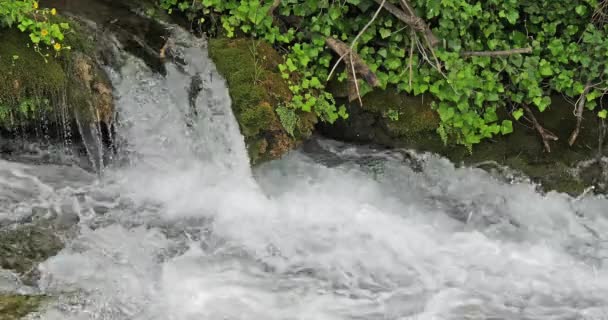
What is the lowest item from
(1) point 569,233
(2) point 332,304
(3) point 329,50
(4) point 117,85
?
(2) point 332,304

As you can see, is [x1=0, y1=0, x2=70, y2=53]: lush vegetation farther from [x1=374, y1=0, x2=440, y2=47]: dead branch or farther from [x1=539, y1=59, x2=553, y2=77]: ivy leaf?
[x1=539, y1=59, x2=553, y2=77]: ivy leaf

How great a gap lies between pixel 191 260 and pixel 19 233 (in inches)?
53.6

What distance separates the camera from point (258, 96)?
5.46 meters

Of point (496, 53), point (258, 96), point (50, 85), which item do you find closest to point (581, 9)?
point (496, 53)

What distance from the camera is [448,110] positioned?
5.81 meters

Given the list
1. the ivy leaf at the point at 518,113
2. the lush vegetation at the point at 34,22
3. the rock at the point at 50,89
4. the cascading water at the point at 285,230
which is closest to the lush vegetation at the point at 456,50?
the ivy leaf at the point at 518,113

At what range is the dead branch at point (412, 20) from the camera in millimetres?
5684

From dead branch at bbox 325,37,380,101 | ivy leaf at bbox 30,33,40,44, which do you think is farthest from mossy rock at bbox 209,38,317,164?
ivy leaf at bbox 30,33,40,44

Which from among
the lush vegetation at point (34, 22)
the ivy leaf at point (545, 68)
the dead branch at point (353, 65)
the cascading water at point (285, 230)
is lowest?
the cascading water at point (285, 230)

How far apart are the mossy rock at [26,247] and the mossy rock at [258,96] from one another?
184 centimetres

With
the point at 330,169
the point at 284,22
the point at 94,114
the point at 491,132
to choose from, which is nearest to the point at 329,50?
the point at 284,22

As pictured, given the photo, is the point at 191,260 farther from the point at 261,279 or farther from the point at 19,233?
the point at 19,233

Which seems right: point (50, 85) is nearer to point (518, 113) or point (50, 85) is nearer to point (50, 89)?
point (50, 89)

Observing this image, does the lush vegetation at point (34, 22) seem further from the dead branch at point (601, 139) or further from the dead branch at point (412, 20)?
the dead branch at point (601, 139)
